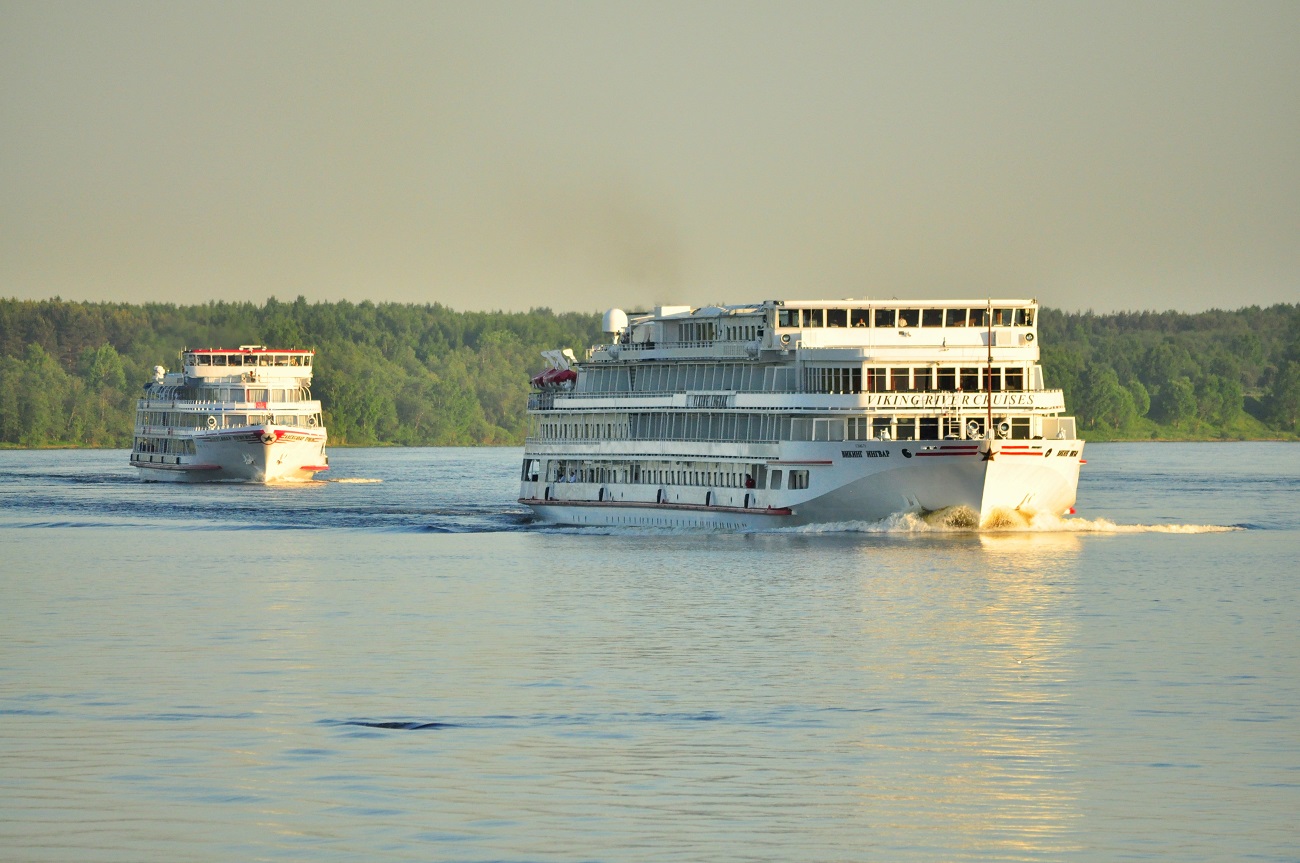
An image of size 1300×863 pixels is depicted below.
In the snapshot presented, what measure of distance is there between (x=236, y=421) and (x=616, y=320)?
72.6 metres

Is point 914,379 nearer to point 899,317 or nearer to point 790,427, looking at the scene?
point 899,317

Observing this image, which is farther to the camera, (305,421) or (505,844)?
(305,421)

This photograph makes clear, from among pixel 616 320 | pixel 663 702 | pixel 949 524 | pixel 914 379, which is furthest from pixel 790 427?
pixel 663 702

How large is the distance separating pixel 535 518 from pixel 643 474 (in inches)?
467

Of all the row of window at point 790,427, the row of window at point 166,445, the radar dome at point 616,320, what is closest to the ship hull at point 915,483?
the row of window at point 790,427

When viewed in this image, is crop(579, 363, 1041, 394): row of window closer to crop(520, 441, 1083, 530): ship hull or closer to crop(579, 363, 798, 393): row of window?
crop(579, 363, 798, 393): row of window

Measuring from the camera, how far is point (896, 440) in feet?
273

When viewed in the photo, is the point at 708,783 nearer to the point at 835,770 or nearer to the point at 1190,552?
the point at 835,770

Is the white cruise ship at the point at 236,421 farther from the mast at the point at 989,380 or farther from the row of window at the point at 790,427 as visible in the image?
the mast at the point at 989,380

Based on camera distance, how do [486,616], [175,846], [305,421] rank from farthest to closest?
[305,421], [486,616], [175,846]

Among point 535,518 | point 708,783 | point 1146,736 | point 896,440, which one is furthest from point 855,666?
point 535,518

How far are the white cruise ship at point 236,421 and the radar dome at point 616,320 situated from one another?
219 ft

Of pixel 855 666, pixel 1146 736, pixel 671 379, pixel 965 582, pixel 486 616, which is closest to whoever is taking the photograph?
pixel 1146 736

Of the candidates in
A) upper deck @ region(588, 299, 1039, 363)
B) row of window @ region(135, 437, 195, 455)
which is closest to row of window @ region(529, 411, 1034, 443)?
upper deck @ region(588, 299, 1039, 363)
